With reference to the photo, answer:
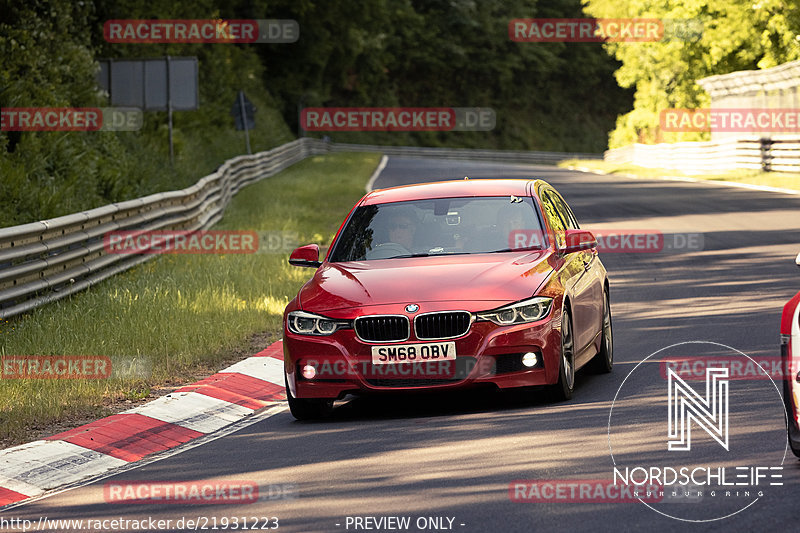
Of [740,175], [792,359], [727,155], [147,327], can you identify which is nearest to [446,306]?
[792,359]

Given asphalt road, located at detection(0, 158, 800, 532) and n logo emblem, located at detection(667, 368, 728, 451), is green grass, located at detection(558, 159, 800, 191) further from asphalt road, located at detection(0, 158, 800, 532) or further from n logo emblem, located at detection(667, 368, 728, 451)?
n logo emblem, located at detection(667, 368, 728, 451)

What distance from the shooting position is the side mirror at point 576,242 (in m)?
9.58

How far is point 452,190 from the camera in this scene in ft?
33.9

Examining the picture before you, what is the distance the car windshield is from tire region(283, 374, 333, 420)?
127 centimetres

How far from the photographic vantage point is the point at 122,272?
53.4ft

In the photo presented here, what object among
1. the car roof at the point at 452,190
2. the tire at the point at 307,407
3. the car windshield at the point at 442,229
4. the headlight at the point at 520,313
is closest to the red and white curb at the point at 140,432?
the tire at the point at 307,407

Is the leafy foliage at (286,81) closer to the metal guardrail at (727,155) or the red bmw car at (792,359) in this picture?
the red bmw car at (792,359)

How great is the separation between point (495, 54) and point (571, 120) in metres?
9.60

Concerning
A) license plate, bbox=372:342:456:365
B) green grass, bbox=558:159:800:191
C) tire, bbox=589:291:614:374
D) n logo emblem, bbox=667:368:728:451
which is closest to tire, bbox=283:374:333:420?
license plate, bbox=372:342:456:365

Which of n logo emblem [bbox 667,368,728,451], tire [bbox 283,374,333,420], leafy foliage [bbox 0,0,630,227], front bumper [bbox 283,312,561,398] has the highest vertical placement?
leafy foliage [bbox 0,0,630,227]

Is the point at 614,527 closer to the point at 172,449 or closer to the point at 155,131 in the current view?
the point at 172,449

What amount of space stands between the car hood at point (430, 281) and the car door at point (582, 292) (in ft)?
0.97

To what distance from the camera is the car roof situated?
1021 centimetres

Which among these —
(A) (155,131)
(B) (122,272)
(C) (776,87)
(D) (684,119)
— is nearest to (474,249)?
(B) (122,272)
